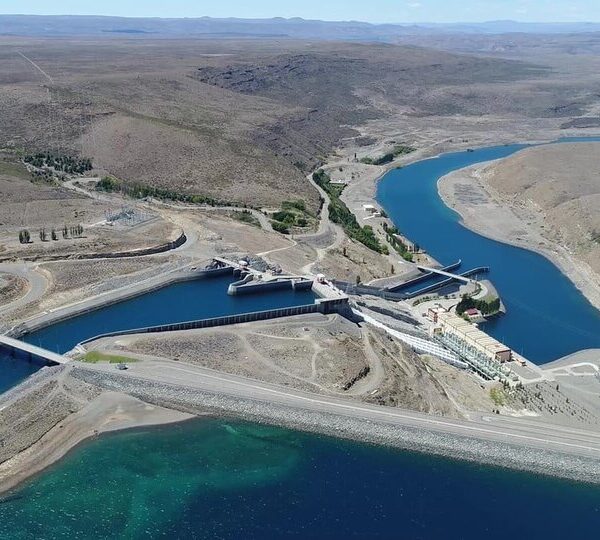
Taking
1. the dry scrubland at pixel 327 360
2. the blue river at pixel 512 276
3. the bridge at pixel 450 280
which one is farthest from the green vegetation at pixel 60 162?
the dry scrubland at pixel 327 360

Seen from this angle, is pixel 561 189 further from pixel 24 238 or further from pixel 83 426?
pixel 83 426

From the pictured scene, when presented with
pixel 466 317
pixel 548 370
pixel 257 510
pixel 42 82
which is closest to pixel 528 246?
pixel 466 317

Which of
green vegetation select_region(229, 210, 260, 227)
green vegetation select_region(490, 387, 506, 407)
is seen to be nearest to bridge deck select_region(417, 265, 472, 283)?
green vegetation select_region(229, 210, 260, 227)

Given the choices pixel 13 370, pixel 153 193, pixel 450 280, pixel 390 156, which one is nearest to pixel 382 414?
pixel 13 370

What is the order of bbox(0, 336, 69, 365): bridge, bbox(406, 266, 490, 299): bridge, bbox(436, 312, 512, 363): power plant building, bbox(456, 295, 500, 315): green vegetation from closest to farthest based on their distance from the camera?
bbox(0, 336, 69, 365): bridge
bbox(436, 312, 512, 363): power plant building
bbox(456, 295, 500, 315): green vegetation
bbox(406, 266, 490, 299): bridge

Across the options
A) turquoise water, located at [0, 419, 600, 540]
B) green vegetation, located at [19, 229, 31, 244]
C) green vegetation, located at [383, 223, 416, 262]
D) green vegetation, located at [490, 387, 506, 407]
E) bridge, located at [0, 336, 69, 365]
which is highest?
green vegetation, located at [19, 229, 31, 244]

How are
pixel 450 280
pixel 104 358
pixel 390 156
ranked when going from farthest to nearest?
pixel 390 156, pixel 450 280, pixel 104 358

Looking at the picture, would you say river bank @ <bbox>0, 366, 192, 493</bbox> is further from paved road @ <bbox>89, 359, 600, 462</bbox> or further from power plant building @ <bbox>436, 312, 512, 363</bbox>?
power plant building @ <bbox>436, 312, 512, 363</bbox>

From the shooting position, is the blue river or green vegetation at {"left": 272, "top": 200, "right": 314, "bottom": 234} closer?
the blue river
